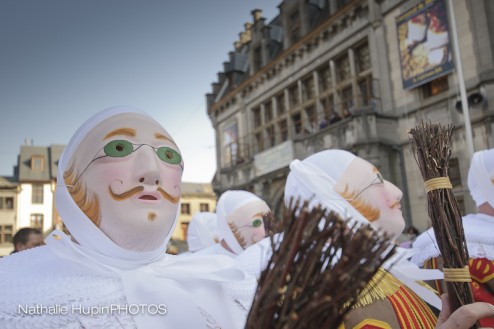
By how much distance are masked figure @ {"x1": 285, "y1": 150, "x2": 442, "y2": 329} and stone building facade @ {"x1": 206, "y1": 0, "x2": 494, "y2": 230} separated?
4.30m


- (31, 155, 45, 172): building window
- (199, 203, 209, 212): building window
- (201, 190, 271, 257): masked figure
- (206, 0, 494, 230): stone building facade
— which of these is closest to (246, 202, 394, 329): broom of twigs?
(201, 190, 271, 257): masked figure

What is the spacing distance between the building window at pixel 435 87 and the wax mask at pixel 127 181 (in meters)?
11.1

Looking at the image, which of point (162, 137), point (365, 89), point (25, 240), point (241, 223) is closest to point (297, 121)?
point (365, 89)

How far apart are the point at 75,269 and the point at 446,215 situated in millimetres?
1385

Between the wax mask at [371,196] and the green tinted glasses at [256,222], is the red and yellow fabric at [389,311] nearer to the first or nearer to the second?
the wax mask at [371,196]

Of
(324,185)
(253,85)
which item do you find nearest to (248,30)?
(253,85)

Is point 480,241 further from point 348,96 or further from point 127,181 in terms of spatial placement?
point 348,96

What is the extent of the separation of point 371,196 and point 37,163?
36.5 meters

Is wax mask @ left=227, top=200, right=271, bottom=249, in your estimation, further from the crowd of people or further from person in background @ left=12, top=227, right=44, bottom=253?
the crowd of people

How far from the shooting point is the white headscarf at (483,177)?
2789 millimetres

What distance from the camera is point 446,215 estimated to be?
1605 mm

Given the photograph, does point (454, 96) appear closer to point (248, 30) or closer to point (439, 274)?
point (439, 274)

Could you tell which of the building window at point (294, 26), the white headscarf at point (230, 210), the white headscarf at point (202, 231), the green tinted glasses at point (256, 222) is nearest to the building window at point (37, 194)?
the building window at point (294, 26)

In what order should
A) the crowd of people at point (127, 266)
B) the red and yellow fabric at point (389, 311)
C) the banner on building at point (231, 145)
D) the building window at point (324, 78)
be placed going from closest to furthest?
the crowd of people at point (127, 266), the red and yellow fabric at point (389, 311), the building window at point (324, 78), the banner on building at point (231, 145)
